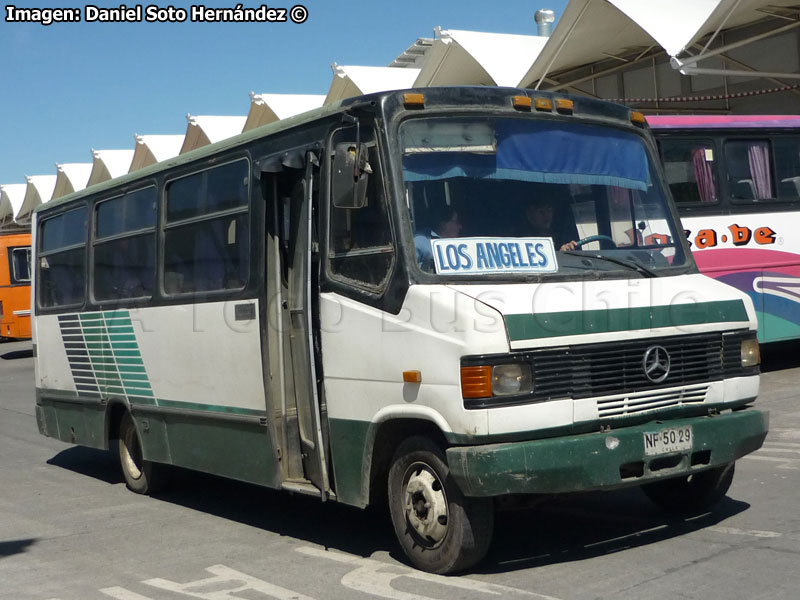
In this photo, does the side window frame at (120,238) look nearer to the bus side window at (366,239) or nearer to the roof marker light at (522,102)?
the bus side window at (366,239)

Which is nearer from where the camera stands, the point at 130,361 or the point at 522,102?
the point at 522,102

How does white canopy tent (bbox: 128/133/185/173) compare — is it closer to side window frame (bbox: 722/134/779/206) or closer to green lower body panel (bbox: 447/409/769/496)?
side window frame (bbox: 722/134/779/206)

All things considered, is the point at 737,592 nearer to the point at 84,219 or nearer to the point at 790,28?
the point at 84,219

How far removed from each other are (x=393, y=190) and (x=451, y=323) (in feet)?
3.03

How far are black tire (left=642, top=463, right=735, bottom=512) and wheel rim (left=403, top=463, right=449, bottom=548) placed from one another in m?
1.57

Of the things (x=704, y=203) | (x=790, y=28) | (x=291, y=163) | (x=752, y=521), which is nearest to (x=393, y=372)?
(x=291, y=163)

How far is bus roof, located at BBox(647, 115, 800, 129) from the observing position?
526 inches

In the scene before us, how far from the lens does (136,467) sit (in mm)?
9586

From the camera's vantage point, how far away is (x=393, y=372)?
5.89 m

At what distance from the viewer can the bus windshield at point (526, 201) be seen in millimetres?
5953

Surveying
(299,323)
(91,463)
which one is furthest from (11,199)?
(299,323)

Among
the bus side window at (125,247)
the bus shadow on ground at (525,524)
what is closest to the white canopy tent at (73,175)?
the bus side window at (125,247)

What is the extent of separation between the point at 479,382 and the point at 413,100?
69.0 inches

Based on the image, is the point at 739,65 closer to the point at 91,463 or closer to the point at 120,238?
the point at 91,463
